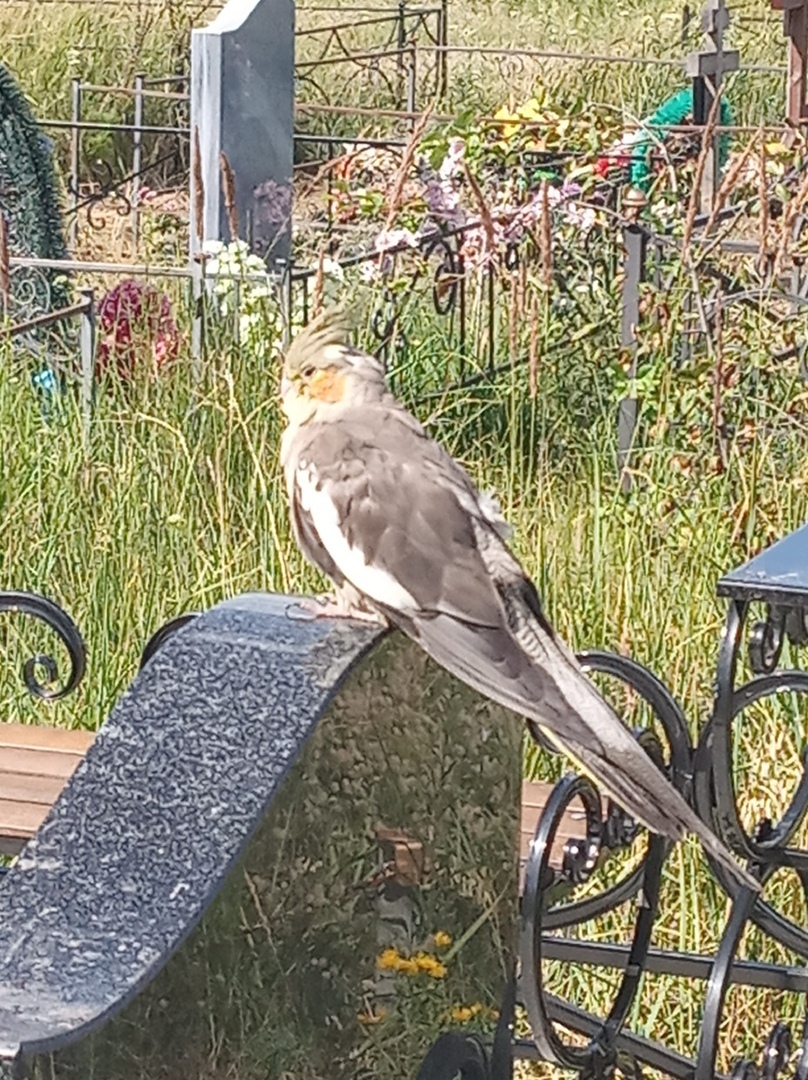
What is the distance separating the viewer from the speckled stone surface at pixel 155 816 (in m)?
1.37

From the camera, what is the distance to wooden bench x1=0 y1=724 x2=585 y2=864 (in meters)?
2.71

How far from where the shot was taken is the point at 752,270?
4.48 meters

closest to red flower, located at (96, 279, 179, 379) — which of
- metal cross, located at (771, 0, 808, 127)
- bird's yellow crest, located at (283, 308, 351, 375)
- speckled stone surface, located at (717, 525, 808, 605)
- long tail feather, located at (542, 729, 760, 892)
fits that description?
bird's yellow crest, located at (283, 308, 351, 375)

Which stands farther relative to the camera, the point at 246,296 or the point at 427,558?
the point at 246,296

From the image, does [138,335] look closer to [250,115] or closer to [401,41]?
[250,115]

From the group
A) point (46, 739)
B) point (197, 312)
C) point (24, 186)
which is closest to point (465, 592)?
point (46, 739)

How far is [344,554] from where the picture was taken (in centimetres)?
239

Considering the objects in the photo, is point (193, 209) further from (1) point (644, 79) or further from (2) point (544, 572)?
(1) point (644, 79)

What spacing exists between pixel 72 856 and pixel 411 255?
4.50 m

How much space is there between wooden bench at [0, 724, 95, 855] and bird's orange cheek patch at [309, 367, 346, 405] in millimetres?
521

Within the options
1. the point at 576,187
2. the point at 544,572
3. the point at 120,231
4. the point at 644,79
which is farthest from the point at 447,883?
the point at 644,79

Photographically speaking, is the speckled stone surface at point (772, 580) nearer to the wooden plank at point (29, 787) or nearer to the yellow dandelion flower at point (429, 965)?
the yellow dandelion flower at point (429, 965)

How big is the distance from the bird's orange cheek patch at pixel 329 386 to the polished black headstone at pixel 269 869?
613 mm

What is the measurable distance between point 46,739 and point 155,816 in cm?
164
